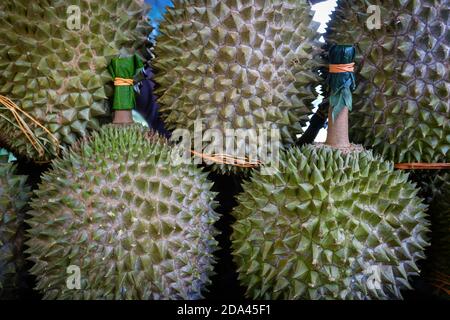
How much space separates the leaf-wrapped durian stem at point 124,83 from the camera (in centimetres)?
189

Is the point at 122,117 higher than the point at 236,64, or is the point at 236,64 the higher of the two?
the point at 236,64

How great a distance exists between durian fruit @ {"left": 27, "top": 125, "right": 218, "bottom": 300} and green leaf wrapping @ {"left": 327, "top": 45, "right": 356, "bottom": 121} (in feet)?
2.19

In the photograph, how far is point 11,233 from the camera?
1.72 m

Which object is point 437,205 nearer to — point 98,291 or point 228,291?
point 228,291

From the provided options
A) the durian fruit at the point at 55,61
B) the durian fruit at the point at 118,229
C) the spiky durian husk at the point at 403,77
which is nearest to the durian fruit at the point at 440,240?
the spiky durian husk at the point at 403,77

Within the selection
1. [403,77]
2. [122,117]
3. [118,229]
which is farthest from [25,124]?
[403,77]

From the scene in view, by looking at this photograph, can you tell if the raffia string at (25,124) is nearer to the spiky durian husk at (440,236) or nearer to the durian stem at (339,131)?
the durian stem at (339,131)

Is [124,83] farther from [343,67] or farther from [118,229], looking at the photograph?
[343,67]

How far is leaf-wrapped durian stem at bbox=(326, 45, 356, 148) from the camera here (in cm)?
176

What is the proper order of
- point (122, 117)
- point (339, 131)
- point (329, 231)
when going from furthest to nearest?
point (122, 117) < point (339, 131) < point (329, 231)

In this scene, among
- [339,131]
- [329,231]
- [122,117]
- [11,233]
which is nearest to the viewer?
[329,231]

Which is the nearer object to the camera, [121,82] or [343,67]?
[343,67]

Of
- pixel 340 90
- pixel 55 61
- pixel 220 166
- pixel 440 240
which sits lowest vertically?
pixel 440 240

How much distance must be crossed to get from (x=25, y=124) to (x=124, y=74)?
444 millimetres
